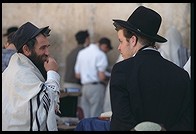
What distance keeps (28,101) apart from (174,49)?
15.0 feet

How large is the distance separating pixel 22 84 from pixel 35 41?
1.26ft

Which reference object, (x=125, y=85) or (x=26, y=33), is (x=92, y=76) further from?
(x=125, y=85)

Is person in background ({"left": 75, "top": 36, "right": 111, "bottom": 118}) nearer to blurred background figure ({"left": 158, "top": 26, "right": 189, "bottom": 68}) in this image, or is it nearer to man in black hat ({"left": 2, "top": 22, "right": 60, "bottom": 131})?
blurred background figure ({"left": 158, "top": 26, "right": 189, "bottom": 68})

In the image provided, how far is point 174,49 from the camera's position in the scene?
8.34m

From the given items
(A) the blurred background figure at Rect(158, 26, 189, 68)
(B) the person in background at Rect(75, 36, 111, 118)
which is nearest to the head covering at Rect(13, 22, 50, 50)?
(A) the blurred background figure at Rect(158, 26, 189, 68)

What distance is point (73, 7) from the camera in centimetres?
1170

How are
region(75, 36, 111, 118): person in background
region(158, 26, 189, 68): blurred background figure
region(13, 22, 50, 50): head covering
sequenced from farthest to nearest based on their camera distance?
region(75, 36, 111, 118): person in background, region(158, 26, 189, 68): blurred background figure, region(13, 22, 50, 50): head covering

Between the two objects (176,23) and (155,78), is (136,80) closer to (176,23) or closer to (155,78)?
(155,78)

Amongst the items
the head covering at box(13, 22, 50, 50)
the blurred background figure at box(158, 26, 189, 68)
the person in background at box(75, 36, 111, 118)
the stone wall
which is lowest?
the person in background at box(75, 36, 111, 118)

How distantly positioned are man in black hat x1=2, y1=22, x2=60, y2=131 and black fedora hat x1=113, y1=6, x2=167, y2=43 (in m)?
0.67

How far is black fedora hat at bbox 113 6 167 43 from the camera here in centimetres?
387

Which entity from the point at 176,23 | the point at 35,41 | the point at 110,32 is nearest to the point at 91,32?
the point at 110,32

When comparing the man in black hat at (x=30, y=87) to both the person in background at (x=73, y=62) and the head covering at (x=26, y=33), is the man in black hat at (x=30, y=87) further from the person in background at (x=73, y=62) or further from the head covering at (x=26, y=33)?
the person in background at (x=73, y=62)

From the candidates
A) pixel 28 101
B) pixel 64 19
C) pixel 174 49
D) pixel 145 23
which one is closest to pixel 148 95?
pixel 145 23
